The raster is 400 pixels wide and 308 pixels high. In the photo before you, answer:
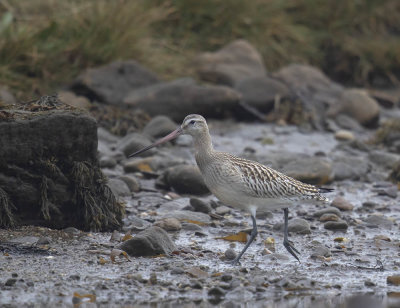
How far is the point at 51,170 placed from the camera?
311 inches

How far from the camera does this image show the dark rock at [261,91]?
49.6 ft

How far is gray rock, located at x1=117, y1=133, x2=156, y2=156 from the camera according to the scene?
11602 millimetres

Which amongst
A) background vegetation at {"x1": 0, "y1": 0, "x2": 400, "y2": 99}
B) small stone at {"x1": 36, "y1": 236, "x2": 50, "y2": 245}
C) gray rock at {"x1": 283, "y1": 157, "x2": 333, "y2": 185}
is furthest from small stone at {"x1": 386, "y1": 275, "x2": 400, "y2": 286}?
background vegetation at {"x1": 0, "y1": 0, "x2": 400, "y2": 99}

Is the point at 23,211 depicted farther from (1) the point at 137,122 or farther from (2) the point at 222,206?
(1) the point at 137,122

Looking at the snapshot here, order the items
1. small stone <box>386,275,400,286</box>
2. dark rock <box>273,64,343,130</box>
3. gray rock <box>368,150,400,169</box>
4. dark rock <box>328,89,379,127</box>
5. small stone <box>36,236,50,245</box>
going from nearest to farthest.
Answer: small stone <box>386,275,400,286</box>, small stone <box>36,236,50,245</box>, gray rock <box>368,150,400,169</box>, dark rock <box>273,64,343,130</box>, dark rock <box>328,89,379,127</box>

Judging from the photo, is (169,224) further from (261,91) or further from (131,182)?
(261,91)

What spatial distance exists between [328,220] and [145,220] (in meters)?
2.25

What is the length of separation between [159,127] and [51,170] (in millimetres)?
5057

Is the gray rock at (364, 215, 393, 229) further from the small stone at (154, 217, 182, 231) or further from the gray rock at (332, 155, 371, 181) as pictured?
the small stone at (154, 217, 182, 231)

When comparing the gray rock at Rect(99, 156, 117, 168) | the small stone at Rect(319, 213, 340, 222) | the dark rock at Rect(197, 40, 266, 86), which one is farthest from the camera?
the dark rock at Rect(197, 40, 266, 86)

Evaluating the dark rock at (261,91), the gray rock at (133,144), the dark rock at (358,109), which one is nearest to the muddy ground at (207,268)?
the gray rock at (133,144)

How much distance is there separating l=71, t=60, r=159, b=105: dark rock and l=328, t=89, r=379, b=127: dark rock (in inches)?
154

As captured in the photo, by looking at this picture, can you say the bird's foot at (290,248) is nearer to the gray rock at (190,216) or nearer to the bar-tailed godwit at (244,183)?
the bar-tailed godwit at (244,183)

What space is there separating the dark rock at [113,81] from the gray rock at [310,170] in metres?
4.23
